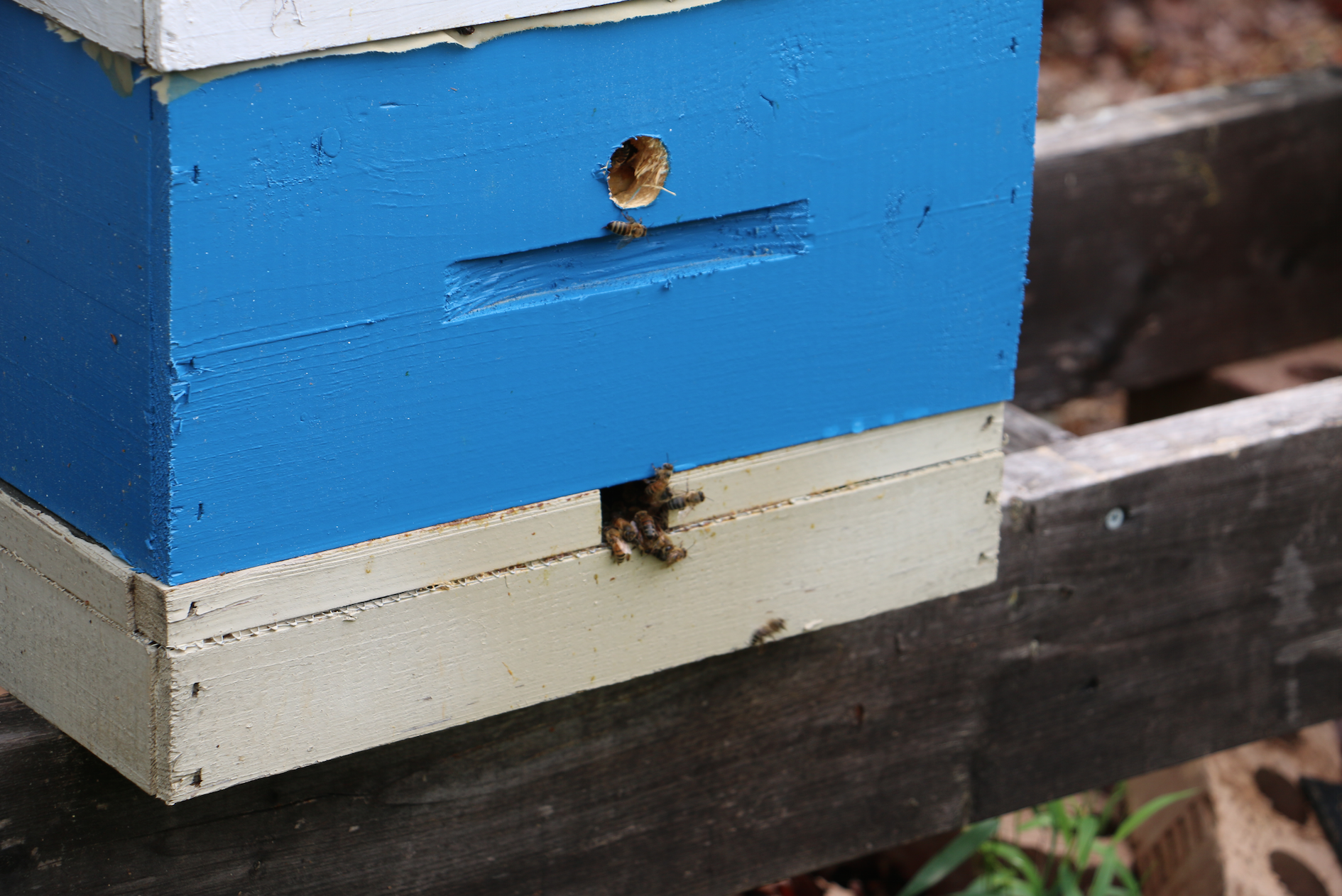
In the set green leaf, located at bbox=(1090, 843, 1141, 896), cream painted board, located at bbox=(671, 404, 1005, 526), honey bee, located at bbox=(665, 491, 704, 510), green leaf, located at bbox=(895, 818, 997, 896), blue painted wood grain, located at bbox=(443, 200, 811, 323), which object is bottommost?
green leaf, located at bbox=(1090, 843, 1141, 896)

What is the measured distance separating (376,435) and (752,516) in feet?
1.32

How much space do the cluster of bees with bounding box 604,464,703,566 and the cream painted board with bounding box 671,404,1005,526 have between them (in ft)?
0.05

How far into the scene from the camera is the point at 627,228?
1.12 meters

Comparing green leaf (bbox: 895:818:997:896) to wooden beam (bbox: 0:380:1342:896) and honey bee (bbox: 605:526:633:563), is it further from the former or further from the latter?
honey bee (bbox: 605:526:633:563)

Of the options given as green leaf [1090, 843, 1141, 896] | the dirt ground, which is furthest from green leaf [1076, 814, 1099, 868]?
the dirt ground

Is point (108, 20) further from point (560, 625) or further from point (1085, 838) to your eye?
point (1085, 838)

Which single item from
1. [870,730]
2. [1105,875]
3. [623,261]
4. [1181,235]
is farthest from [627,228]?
[1181,235]

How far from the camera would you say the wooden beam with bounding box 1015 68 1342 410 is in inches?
99.4

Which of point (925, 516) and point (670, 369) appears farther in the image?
point (925, 516)

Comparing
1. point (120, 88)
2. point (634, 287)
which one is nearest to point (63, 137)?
point (120, 88)

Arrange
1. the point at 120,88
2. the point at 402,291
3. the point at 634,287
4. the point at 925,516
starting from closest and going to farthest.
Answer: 1. the point at 120,88
2. the point at 402,291
3. the point at 634,287
4. the point at 925,516

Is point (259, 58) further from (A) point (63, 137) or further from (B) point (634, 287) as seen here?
(B) point (634, 287)

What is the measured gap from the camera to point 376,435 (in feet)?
3.57

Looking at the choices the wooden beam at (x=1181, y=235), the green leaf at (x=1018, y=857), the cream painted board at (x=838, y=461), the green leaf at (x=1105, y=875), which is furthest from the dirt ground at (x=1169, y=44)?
the cream painted board at (x=838, y=461)
